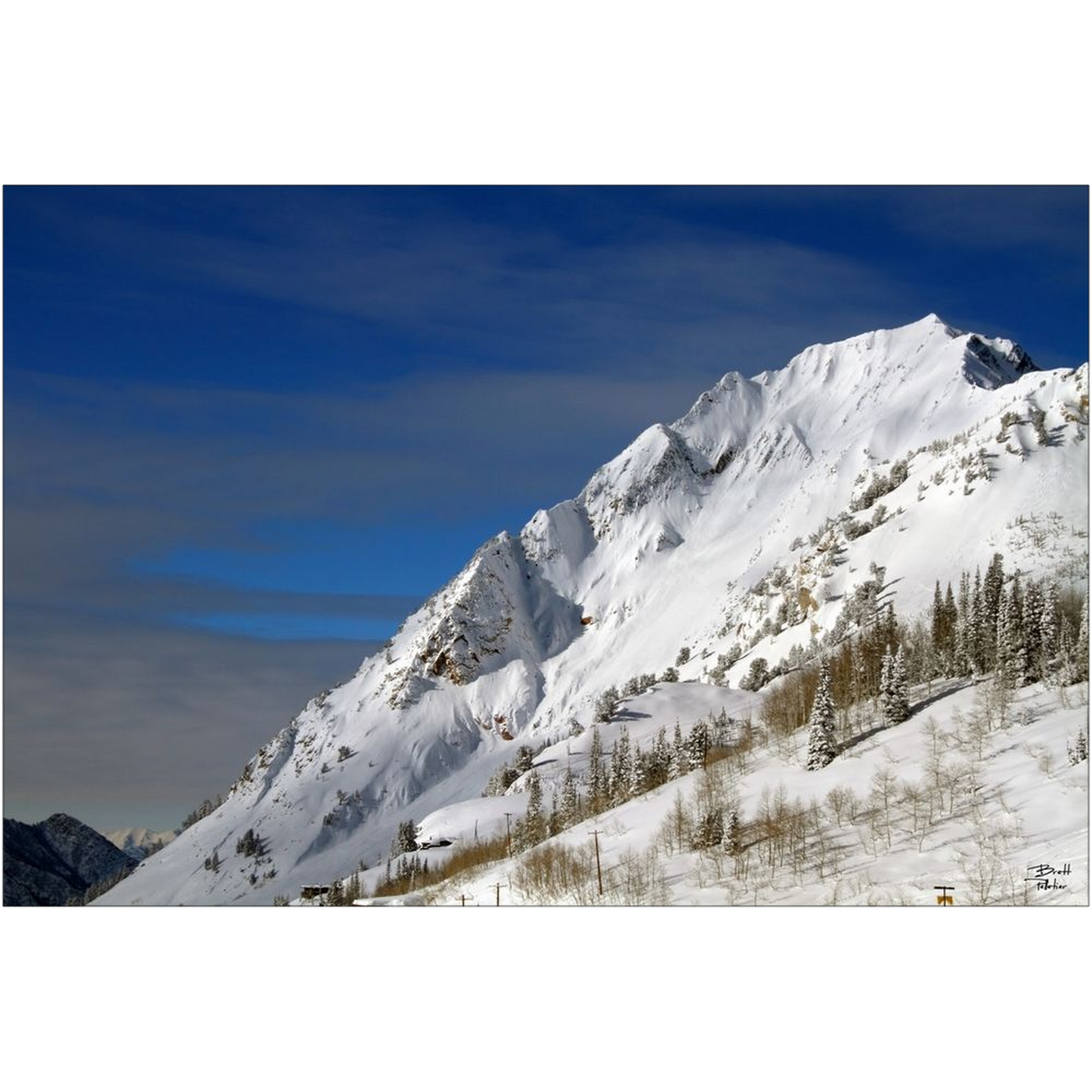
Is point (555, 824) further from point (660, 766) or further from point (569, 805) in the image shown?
point (569, 805)

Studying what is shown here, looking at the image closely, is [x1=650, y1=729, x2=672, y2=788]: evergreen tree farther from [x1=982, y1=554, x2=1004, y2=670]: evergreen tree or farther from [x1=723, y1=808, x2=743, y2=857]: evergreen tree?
[x1=723, y1=808, x2=743, y2=857]: evergreen tree

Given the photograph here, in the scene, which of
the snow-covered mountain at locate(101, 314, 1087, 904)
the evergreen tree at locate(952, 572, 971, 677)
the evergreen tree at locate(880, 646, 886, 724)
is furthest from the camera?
the snow-covered mountain at locate(101, 314, 1087, 904)

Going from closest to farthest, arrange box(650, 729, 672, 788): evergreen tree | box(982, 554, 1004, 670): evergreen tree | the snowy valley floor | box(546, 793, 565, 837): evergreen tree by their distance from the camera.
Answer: the snowy valley floor
box(982, 554, 1004, 670): evergreen tree
box(546, 793, 565, 837): evergreen tree
box(650, 729, 672, 788): evergreen tree

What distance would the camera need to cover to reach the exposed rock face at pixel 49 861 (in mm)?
31938

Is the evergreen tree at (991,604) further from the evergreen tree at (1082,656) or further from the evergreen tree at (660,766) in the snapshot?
the evergreen tree at (660,766)

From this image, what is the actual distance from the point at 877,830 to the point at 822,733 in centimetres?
873

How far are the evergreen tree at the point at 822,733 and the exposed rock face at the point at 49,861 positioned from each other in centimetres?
2066

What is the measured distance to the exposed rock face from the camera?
31.9 meters

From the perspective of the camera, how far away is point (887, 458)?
16738 cm

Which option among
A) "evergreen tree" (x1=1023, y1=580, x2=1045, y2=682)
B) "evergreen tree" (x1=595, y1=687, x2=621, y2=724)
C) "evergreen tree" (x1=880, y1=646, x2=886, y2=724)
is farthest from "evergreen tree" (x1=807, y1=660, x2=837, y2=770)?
"evergreen tree" (x1=595, y1=687, x2=621, y2=724)

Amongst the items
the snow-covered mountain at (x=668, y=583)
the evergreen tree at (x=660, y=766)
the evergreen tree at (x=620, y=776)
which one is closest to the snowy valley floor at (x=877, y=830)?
the snow-covered mountain at (x=668, y=583)

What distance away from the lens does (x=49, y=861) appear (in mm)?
60312

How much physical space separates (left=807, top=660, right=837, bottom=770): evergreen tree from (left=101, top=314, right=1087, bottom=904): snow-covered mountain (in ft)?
28.0
